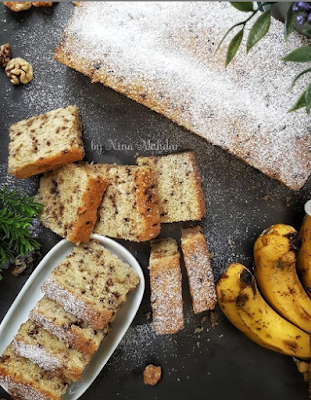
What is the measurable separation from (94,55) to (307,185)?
117 centimetres

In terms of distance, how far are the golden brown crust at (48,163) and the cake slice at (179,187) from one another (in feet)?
1.13

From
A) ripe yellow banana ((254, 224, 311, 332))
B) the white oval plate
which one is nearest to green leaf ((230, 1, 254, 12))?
ripe yellow banana ((254, 224, 311, 332))

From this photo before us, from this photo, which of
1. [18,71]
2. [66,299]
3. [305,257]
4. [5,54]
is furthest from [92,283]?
[5,54]

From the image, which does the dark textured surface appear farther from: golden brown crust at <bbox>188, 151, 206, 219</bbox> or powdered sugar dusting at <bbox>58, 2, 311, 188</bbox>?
powdered sugar dusting at <bbox>58, 2, 311, 188</bbox>

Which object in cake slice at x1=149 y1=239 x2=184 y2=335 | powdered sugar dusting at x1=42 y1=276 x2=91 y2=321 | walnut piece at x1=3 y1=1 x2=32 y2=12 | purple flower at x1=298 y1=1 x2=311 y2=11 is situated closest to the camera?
purple flower at x1=298 y1=1 x2=311 y2=11

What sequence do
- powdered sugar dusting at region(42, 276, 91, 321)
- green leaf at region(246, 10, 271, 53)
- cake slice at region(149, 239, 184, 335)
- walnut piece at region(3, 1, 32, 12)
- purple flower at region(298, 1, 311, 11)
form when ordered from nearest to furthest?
purple flower at region(298, 1, 311, 11), green leaf at region(246, 10, 271, 53), powdered sugar dusting at region(42, 276, 91, 321), cake slice at region(149, 239, 184, 335), walnut piece at region(3, 1, 32, 12)

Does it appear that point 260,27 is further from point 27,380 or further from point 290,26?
point 27,380

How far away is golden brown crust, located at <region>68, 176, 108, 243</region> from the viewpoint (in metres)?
2.24

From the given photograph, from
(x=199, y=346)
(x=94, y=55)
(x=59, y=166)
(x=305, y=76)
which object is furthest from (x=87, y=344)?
(x=305, y=76)

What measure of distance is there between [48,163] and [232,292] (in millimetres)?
981

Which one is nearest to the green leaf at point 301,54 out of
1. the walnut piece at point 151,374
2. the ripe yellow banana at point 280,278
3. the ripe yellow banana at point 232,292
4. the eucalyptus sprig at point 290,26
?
the eucalyptus sprig at point 290,26

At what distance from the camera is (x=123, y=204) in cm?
234

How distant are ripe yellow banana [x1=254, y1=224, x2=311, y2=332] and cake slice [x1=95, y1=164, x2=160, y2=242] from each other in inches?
19.2

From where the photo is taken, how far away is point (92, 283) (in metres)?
2.25
